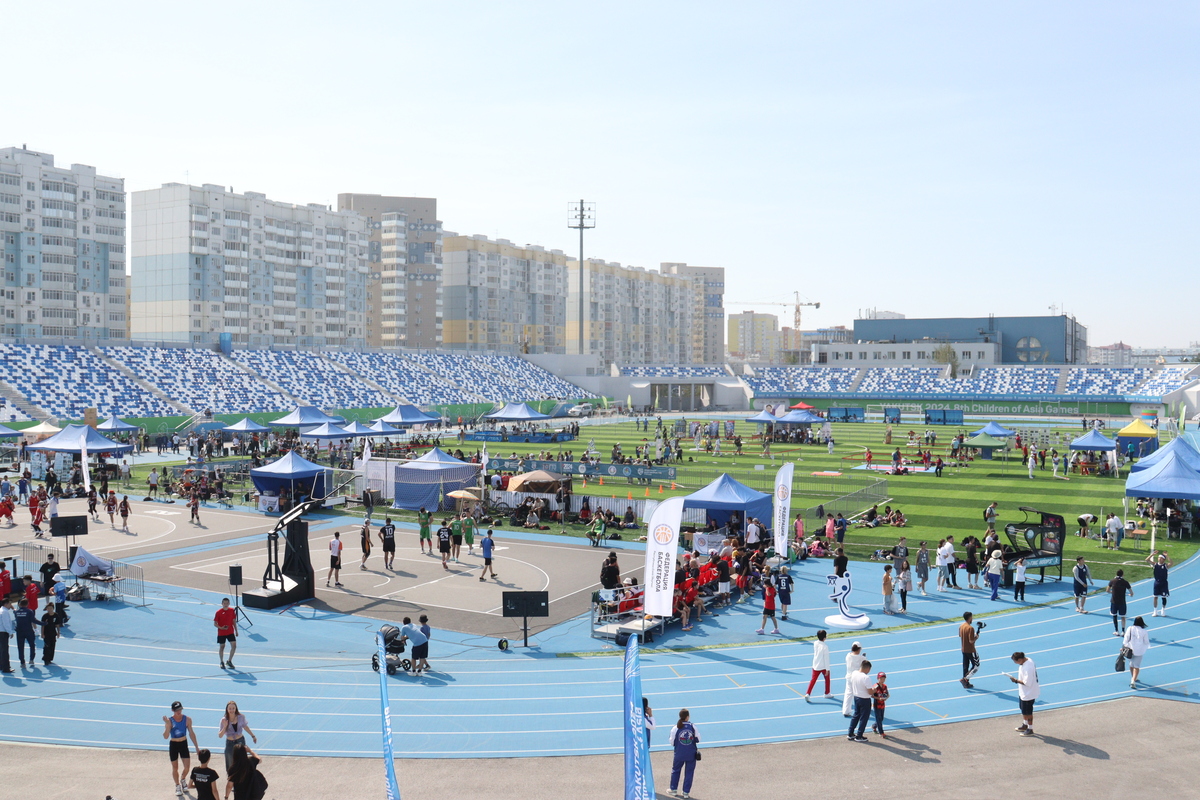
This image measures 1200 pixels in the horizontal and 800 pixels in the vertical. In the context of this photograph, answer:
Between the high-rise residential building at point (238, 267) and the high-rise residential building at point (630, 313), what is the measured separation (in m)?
43.0

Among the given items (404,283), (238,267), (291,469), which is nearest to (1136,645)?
(291,469)

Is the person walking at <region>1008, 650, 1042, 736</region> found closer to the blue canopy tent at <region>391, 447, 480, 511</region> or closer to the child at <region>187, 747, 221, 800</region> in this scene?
the child at <region>187, 747, 221, 800</region>

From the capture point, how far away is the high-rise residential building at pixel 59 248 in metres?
89.8

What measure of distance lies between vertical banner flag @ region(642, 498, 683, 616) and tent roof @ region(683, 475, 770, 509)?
9.67m

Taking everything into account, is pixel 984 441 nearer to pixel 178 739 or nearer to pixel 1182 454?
pixel 1182 454

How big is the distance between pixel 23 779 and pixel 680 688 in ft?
31.2

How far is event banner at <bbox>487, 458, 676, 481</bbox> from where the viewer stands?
38.6 m

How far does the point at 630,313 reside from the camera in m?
173

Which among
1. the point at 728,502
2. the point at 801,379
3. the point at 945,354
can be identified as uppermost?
the point at 945,354

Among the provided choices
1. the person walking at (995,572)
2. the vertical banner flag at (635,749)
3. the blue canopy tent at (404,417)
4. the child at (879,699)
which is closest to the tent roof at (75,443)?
the blue canopy tent at (404,417)

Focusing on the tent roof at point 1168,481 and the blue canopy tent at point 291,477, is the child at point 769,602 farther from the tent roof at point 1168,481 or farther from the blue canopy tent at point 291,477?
the blue canopy tent at point 291,477

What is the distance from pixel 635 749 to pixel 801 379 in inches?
4296

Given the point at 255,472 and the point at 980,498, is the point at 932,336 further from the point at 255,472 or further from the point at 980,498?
the point at 255,472

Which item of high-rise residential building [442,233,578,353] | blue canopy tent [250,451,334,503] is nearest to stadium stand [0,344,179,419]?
blue canopy tent [250,451,334,503]
